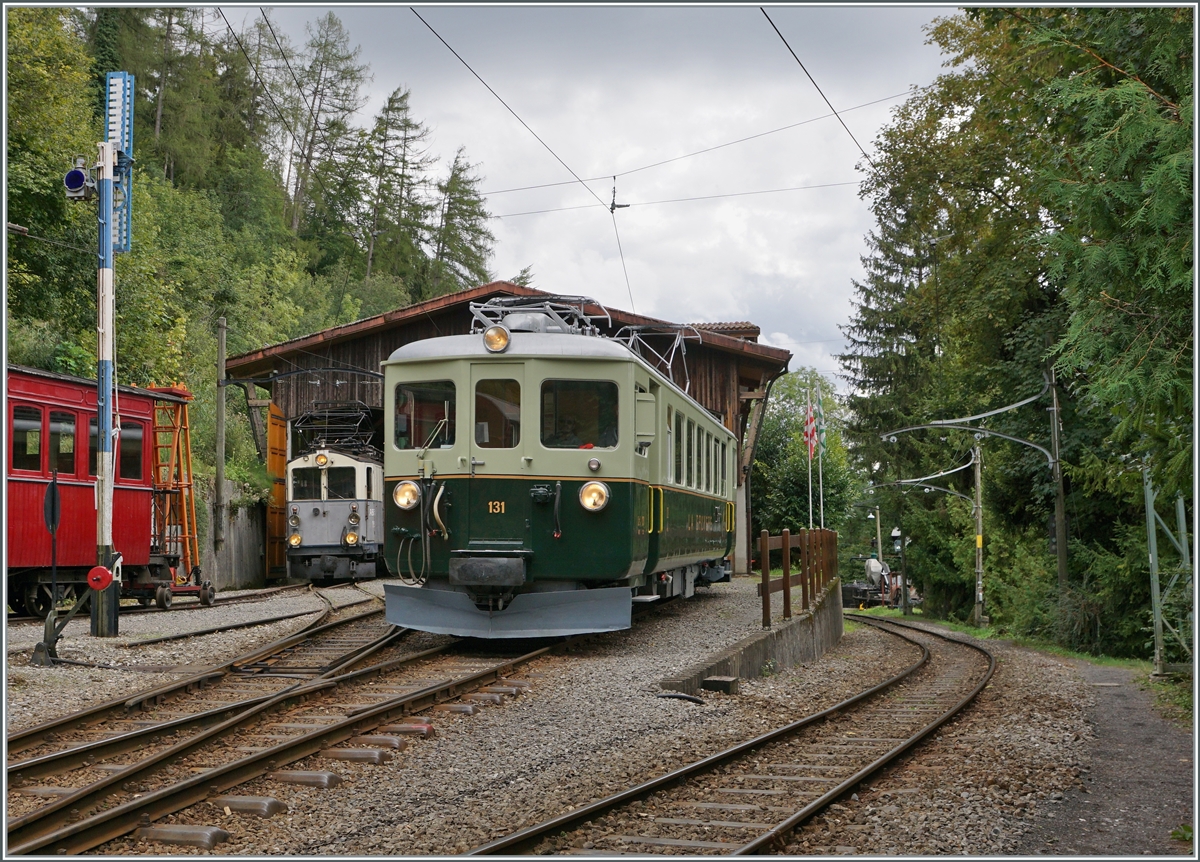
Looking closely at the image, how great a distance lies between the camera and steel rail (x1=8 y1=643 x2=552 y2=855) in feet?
15.7

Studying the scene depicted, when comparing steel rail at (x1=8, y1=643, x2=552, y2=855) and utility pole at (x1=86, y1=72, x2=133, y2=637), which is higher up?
utility pole at (x1=86, y1=72, x2=133, y2=637)

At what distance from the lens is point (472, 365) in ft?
35.3

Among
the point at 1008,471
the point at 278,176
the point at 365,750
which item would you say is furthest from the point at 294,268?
the point at 365,750

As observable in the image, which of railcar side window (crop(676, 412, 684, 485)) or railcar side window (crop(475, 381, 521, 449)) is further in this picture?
railcar side window (crop(676, 412, 684, 485))

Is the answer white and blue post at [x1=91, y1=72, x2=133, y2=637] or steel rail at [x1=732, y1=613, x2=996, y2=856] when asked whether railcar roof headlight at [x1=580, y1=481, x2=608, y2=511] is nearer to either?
steel rail at [x1=732, y1=613, x2=996, y2=856]

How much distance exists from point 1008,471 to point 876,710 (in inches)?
638

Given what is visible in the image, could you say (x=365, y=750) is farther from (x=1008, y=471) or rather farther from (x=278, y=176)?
(x=278, y=176)

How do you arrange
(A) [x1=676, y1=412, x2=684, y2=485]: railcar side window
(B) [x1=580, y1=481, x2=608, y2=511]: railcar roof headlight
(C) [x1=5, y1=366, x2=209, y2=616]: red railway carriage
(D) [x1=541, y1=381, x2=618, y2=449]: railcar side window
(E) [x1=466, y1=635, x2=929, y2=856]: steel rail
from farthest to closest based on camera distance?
1. (C) [x1=5, y1=366, x2=209, y2=616]: red railway carriage
2. (A) [x1=676, y1=412, x2=684, y2=485]: railcar side window
3. (D) [x1=541, y1=381, x2=618, y2=449]: railcar side window
4. (B) [x1=580, y1=481, x2=608, y2=511]: railcar roof headlight
5. (E) [x1=466, y1=635, x2=929, y2=856]: steel rail

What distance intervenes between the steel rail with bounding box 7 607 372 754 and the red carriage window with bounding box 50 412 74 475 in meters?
4.31

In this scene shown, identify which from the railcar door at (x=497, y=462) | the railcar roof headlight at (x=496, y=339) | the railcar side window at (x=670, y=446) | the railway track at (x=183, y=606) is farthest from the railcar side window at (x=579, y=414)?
the railway track at (x=183, y=606)

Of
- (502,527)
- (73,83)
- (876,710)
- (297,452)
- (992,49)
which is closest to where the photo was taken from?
(876,710)

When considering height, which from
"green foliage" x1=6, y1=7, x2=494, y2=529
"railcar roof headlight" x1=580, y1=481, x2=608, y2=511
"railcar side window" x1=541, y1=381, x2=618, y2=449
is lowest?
"railcar roof headlight" x1=580, y1=481, x2=608, y2=511

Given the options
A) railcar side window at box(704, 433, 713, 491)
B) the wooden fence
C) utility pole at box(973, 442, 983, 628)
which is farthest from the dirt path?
utility pole at box(973, 442, 983, 628)

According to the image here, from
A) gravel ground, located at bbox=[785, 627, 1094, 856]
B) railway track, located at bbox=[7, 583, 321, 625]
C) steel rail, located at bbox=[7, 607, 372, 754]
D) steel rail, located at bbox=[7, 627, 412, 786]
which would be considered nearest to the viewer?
gravel ground, located at bbox=[785, 627, 1094, 856]
